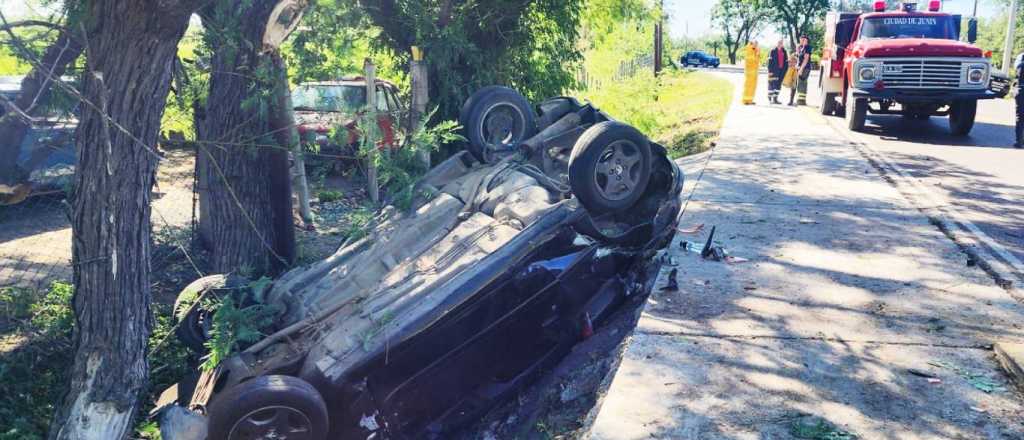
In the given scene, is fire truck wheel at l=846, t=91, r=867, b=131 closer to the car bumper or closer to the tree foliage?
the car bumper

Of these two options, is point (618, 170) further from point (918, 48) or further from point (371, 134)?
point (918, 48)

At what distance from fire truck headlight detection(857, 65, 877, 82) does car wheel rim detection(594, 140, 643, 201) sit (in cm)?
911

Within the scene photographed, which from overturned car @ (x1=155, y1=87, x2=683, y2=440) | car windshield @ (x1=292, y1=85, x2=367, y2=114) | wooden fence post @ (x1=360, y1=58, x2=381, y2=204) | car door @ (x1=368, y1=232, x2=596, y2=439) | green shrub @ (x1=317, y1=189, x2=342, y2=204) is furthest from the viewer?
car windshield @ (x1=292, y1=85, x2=367, y2=114)

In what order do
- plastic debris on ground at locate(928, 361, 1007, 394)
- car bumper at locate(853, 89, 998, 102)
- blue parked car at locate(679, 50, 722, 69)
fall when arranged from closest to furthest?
plastic debris on ground at locate(928, 361, 1007, 394) → car bumper at locate(853, 89, 998, 102) → blue parked car at locate(679, 50, 722, 69)

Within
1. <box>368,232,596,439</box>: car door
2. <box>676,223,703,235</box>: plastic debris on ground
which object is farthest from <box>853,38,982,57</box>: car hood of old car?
<box>368,232,596,439</box>: car door

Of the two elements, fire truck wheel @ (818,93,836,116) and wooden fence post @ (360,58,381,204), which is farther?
fire truck wheel @ (818,93,836,116)

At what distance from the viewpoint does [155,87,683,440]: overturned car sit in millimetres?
4090

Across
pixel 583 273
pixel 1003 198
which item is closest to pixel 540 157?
pixel 583 273

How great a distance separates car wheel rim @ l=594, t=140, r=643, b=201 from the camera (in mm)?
5383

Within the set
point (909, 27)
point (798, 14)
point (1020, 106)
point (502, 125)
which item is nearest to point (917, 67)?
point (1020, 106)

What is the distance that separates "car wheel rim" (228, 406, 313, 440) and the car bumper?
11863 millimetres

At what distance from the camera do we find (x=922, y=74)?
12.4 meters

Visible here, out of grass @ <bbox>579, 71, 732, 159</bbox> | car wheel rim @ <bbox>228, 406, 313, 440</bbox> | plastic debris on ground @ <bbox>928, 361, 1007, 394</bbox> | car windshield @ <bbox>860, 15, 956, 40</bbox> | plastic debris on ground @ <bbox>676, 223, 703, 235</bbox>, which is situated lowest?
car wheel rim @ <bbox>228, 406, 313, 440</bbox>

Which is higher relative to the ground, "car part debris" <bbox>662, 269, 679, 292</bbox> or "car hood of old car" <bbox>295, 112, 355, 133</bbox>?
"car hood of old car" <bbox>295, 112, 355, 133</bbox>
